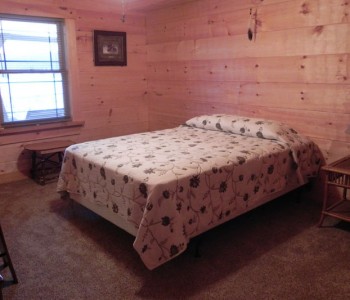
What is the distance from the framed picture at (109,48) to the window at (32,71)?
1.46 ft

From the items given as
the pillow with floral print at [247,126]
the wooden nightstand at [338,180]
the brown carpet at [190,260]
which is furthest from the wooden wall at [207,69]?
the brown carpet at [190,260]

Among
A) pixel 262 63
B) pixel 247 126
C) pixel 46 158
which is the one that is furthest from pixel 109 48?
pixel 247 126

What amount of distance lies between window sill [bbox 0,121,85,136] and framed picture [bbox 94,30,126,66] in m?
0.84

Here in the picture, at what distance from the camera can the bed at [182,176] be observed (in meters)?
1.91

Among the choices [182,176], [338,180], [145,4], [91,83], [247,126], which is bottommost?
[338,180]

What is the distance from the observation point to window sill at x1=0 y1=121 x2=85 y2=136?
141 inches

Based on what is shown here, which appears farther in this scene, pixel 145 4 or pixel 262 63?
pixel 145 4

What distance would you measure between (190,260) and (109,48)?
3.12 m

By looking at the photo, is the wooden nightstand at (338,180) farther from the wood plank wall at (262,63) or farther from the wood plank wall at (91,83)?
the wood plank wall at (91,83)

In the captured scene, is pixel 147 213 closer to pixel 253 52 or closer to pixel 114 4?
pixel 253 52

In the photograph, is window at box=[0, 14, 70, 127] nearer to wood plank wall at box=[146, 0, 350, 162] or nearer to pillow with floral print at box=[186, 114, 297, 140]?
wood plank wall at box=[146, 0, 350, 162]

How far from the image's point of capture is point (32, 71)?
370 centimetres

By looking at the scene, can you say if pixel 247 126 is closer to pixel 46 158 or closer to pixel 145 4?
pixel 145 4

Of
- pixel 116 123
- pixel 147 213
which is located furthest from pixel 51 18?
pixel 147 213
